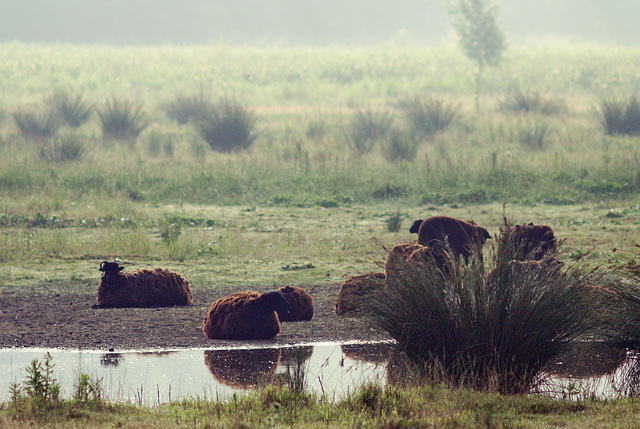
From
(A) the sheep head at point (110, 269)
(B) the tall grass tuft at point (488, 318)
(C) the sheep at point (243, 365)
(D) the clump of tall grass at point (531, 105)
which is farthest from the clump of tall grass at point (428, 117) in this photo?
(B) the tall grass tuft at point (488, 318)

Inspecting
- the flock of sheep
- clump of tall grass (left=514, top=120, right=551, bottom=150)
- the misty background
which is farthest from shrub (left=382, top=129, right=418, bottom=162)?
the misty background

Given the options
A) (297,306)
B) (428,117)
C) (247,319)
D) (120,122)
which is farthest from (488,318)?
(120,122)

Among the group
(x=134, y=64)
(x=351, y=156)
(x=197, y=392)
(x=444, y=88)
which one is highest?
(x=134, y=64)

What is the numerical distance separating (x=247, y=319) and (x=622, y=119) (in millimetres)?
22182

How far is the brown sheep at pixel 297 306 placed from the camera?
809 centimetres

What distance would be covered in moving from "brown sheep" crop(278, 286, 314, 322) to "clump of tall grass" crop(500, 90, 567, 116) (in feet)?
81.4

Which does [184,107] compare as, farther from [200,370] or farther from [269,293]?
[200,370]

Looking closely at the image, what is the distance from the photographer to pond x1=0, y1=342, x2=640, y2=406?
17.9 feet

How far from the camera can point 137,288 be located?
8.88 meters

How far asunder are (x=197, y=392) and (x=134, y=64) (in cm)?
5134

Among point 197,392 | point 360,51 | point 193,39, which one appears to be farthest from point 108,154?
point 193,39

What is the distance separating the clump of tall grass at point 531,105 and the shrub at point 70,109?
17541 mm

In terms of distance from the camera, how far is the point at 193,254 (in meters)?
12.2

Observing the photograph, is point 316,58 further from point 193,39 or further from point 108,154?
point 193,39
